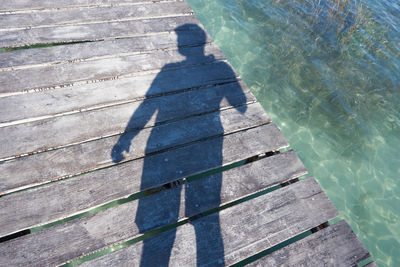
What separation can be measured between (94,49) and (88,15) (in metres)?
1.04

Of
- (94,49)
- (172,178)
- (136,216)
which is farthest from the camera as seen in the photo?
(94,49)

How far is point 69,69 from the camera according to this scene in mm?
3969

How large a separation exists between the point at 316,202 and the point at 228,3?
297 inches

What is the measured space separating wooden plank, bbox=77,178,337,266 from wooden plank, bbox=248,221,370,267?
0.45ft

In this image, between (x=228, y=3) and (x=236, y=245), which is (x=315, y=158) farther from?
(x=228, y=3)

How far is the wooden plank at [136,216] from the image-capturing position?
2514 mm

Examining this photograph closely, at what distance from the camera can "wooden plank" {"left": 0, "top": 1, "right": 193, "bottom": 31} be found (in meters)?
4.43

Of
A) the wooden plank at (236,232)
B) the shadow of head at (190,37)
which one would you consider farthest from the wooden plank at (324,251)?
the shadow of head at (190,37)

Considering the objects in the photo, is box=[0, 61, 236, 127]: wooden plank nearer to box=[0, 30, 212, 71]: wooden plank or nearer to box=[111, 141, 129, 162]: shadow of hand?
box=[0, 30, 212, 71]: wooden plank

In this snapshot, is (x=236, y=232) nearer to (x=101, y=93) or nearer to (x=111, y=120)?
(x=111, y=120)

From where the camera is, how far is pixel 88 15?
4.84 meters

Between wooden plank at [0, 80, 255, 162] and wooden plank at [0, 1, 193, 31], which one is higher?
wooden plank at [0, 1, 193, 31]

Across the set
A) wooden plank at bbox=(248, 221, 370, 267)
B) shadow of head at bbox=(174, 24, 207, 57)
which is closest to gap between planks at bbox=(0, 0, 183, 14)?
shadow of head at bbox=(174, 24, 207, 57)

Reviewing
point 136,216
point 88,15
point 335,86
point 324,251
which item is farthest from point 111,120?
point 335,86
